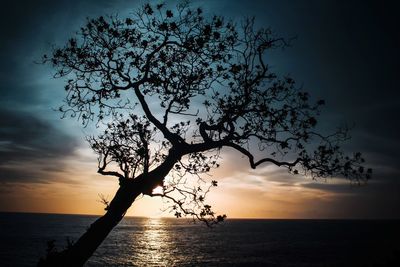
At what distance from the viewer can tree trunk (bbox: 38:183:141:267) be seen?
9039 millimetres

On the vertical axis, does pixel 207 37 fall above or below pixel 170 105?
above

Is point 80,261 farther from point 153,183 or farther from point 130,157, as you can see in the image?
point 130,157

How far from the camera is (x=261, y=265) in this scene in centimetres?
6812

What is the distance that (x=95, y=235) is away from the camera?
930 cm

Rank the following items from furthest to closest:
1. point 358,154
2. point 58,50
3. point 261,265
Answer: point 261,265 < point 58,50 < point 358,154

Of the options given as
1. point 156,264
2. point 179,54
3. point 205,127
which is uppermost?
point 179,54

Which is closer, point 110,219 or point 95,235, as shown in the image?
point 95,235

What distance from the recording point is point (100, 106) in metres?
12.0

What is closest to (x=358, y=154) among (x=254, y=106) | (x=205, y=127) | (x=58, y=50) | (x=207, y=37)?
(x=254, y=106)

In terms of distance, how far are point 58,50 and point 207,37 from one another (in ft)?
16.7

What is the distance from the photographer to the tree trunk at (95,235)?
904cm

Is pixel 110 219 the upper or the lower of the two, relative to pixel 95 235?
upper

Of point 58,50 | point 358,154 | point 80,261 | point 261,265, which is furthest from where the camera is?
point 261,265

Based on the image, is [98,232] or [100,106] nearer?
[98,232]
